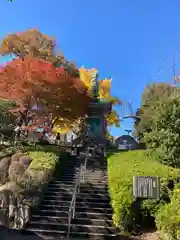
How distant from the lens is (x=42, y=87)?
73.8ft

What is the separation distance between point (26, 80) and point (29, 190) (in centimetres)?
1192

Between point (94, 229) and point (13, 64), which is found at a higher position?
point (13, 64)

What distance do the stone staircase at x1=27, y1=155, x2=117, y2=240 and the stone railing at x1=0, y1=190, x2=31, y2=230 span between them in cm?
33

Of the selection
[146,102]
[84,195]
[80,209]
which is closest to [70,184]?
[84,195]

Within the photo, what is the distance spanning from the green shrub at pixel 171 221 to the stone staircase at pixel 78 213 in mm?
1674

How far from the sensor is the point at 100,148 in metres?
22.4

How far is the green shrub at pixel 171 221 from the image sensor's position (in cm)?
842

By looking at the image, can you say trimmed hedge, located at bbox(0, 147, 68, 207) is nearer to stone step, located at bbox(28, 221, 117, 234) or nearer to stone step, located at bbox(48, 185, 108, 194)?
stone step, located at bbox(48, 185, 108, 194)

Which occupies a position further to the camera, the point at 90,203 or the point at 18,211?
the point at 90,203

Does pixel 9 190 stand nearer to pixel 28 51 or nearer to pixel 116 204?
pixel 116 204

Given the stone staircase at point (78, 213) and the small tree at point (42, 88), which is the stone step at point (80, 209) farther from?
the small tree at point (42, 88)

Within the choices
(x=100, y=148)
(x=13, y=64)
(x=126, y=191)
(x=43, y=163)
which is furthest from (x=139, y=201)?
(x=13, y=64)

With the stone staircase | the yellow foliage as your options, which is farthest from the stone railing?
the yellow foliage

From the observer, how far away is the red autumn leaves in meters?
22.4
